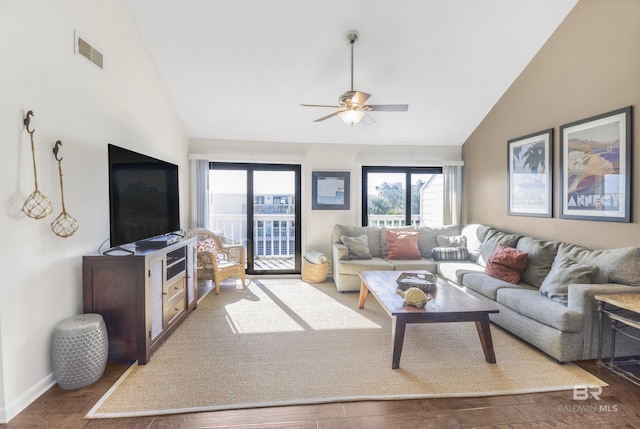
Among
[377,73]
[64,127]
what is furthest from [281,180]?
[64,127]

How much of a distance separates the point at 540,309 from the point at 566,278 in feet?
1.20

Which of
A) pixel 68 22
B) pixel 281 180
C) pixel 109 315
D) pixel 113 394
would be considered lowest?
pixel 113 394

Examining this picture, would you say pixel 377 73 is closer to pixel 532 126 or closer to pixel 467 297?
pixel 532 126

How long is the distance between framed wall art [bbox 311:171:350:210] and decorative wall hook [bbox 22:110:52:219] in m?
3.26

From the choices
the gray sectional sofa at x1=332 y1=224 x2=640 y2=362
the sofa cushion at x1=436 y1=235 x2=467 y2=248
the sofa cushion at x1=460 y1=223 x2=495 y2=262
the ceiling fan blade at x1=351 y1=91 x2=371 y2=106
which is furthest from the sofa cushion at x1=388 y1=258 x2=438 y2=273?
the ceiling fan blade at x1=351 y1=91 x2=371 y2=106

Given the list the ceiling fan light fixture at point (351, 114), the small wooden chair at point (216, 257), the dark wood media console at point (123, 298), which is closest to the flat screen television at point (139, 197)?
the dark wood media console at point (123, 298)

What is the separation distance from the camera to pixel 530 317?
94.8 inches

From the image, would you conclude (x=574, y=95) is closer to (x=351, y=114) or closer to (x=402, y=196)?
→ (x=351, y=114)

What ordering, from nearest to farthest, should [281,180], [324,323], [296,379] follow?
[296,379]
[324,323]
[281,180]

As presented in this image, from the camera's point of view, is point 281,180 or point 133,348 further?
point 281,180

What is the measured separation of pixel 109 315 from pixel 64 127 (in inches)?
54.8

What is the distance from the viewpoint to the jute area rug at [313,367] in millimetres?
1817

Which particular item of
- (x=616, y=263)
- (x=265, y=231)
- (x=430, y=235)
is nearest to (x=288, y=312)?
(x=265, y=231)

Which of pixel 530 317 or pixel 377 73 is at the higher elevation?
pixel 377 73
